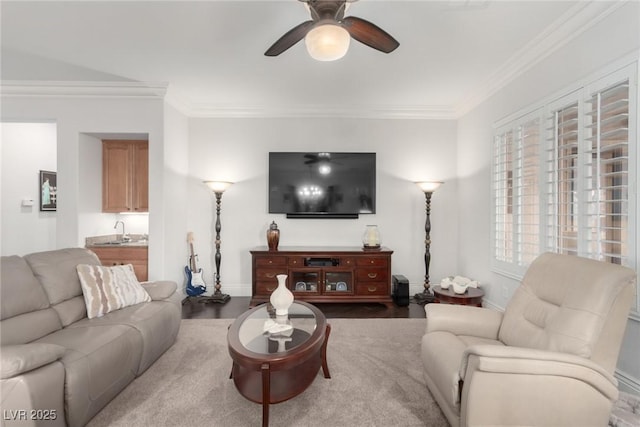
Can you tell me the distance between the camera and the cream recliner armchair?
4.34ft

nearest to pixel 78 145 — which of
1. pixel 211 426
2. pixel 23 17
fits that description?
pixel 23 17

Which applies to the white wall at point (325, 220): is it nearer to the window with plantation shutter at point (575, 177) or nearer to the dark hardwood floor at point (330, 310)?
the dark hardwood floor at point (330, 310)

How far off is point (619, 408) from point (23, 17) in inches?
196

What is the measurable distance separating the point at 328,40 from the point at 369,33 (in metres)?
0.42

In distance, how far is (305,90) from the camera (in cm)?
368

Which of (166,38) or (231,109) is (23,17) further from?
(231,109)

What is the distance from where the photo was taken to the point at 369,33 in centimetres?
186

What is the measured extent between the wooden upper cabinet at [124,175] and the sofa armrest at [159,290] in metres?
1.84

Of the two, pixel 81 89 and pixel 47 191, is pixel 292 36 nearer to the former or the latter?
pixel 81 89

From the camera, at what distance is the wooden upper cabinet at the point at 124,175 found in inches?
158

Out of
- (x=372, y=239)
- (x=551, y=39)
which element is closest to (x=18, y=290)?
→ (x=372, y=239)

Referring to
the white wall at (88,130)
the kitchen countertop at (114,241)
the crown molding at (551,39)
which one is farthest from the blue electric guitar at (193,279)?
the crown molding at (551,39)

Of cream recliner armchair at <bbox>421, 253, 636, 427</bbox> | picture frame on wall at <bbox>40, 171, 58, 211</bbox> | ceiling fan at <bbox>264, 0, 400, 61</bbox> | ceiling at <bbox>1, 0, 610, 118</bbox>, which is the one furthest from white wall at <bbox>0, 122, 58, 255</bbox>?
cream recliner armchair at <bbox>421, 253, 636, 427</bbox>

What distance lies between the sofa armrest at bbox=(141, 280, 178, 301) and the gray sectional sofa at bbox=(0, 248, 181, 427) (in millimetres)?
11
